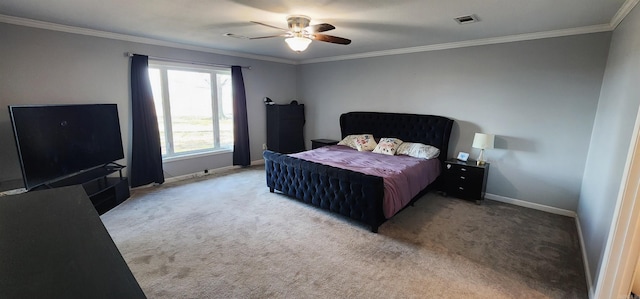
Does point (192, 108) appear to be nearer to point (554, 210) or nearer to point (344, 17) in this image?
point (344, 17)

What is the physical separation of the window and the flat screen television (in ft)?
2.73

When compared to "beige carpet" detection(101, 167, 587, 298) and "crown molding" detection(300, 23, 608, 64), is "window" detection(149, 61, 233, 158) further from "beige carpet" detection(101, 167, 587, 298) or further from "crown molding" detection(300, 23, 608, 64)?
"crown molding" detection(300, 23, 608, 64)

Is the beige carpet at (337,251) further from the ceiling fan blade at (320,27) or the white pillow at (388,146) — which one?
the ceiling fan blade at (320,27)

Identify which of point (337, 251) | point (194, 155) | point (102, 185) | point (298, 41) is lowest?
point (337, 251)

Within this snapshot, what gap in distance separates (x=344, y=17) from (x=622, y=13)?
8.65ft

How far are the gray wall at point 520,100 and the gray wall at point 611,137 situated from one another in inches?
9.8

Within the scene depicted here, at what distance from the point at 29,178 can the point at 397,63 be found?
5.15 metres

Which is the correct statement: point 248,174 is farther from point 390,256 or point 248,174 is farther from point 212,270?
point 390,256

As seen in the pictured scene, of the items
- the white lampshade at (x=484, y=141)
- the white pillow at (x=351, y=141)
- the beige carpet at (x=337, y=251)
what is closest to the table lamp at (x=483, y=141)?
the white lampshade at (x=484, y=141)

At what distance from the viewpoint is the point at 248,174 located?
17.3 ft

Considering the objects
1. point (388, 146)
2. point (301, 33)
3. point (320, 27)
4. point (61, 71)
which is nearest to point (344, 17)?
point (320, 27)

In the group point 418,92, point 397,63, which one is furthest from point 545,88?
point 397,63

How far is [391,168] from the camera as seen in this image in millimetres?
3619

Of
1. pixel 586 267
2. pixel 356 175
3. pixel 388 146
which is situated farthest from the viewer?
pixel 388 146
